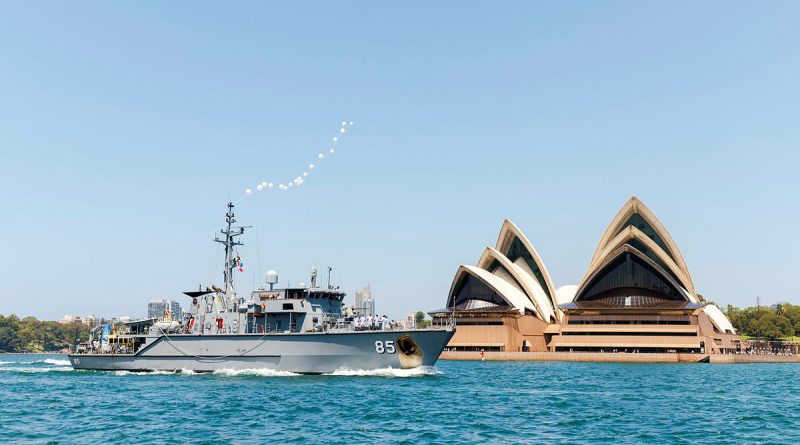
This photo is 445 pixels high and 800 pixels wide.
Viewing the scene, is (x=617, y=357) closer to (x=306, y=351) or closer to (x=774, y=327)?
(x=774, y=327)

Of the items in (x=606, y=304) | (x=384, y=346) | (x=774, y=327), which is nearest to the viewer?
(x=384, y=346)

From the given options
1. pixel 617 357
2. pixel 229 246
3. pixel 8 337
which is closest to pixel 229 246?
pixel 229 246

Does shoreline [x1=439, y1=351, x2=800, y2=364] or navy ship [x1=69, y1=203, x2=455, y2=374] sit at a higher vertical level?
navy ship [x1=69, y1=203, x2=455, y2=374]

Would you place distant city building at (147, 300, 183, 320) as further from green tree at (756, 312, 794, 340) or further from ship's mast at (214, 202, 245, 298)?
green tree at (756, 312, 794, 340)

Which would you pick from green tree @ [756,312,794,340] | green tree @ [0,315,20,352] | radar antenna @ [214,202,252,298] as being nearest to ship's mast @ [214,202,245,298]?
radar antenna @ [214,202,252,298]

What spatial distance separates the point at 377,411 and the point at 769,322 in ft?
481

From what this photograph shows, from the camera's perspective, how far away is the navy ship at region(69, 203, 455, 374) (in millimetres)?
46594

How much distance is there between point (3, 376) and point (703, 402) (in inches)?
2117

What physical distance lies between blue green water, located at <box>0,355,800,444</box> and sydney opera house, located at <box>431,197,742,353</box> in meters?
63.4

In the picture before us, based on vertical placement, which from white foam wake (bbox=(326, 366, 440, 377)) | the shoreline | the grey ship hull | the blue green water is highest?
the grey ship hull

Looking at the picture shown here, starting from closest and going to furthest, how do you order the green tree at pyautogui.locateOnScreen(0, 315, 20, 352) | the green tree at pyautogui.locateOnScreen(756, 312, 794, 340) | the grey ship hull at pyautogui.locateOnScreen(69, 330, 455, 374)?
the grey ship hull at pyautogui.locateOnScreen(69, 330, 455, 374) < the green tree at pyautogui.locateOnScreen(756, 312, 794, 340) < the green tree at pyautogui.locateOnScreen(0, 315, 20, 352)

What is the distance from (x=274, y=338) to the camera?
4756cm

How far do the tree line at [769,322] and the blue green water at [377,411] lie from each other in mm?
113877

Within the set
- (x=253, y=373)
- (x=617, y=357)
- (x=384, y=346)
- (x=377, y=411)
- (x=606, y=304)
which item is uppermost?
(x=606, y=304)
